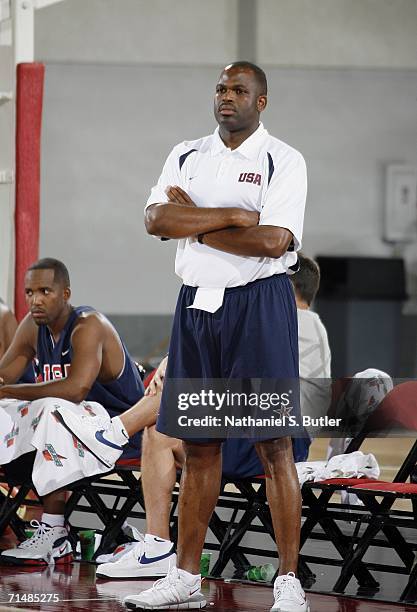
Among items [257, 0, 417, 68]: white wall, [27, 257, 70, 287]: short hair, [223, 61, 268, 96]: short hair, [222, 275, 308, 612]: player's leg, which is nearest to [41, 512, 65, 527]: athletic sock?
[27, 257, 70, 287]: short hair

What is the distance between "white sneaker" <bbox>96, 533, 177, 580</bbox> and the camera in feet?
12.4

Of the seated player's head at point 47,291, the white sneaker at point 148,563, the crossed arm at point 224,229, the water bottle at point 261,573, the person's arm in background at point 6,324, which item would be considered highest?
the crossed arm at point 224,229

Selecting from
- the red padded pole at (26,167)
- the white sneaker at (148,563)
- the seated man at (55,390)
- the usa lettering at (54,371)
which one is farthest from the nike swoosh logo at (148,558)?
the red padded pole at (26,167)

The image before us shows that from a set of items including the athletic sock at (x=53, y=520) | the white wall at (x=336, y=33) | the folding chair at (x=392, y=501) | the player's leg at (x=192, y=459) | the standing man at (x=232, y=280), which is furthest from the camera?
the white wall at (x=336, y=33)

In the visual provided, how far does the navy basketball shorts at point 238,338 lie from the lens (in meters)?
3.28

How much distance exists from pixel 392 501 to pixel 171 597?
2.65 feet

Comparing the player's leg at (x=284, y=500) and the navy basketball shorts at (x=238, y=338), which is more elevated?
the navy basketball shorts at (x=238, y=338)

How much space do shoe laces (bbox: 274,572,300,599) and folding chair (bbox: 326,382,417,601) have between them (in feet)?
1.62

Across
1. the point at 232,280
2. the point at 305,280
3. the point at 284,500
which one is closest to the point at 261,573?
the point at 284,500

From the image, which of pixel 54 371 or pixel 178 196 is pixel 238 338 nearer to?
pixel 178 196

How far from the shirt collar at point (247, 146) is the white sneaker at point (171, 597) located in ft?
3.99

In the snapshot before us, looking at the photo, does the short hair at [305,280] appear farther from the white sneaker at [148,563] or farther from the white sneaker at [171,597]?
the white sneaker at [171,597]

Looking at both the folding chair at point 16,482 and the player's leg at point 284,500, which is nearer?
the player's leg at point 284,500

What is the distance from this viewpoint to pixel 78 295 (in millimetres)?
10969
